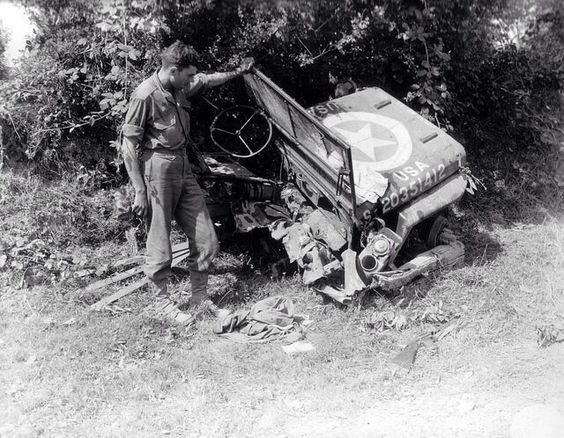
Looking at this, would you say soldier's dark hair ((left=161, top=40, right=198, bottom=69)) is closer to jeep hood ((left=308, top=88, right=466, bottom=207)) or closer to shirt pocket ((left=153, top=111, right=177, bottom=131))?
shirt pocket ((left=153, top=111, right=177, bottom=131))

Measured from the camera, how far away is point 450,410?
4426 millimetres

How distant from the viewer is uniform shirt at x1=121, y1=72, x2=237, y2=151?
534 centimetres

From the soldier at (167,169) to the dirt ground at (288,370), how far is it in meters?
0.42

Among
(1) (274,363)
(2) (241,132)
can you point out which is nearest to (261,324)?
(1) (274,363)

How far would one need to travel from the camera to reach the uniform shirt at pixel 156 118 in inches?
210

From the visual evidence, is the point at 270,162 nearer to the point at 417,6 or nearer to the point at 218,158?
the point at 218,158

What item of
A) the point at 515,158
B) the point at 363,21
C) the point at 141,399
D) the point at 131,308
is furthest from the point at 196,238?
the point at 515,158

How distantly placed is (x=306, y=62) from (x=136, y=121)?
2.76 metres

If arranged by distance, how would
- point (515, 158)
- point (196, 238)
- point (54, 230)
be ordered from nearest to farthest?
1. point (196, 238)
2. point (54, 230)
3. point (515, 158)

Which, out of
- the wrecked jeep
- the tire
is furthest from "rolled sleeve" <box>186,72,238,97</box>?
the tire

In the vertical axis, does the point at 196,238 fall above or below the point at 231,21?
below

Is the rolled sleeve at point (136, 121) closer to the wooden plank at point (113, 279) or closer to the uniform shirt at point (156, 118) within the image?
the uniform shirt at point (156, 118)

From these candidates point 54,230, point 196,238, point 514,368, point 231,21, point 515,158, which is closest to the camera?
point 514,368

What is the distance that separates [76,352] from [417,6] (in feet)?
16.6
